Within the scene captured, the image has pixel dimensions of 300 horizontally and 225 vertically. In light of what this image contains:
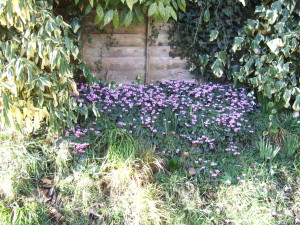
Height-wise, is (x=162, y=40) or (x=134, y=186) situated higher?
(x=162, y=40)

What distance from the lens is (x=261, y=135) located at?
151 inches

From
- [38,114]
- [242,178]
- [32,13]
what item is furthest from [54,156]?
[242,178]

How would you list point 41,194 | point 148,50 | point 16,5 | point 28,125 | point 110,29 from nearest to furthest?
point 16,5 → point 41,194 → point 28,125 → point 110,29 → point 148,50

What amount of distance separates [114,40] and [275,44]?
70.7 inches

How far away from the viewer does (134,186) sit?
9.53 feet

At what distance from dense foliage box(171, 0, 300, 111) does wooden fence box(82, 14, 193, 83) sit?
7.1 inches

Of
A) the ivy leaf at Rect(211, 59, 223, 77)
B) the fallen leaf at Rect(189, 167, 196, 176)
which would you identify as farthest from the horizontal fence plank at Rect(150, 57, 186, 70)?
the fallen leaf at Rect(189, 167, 196, 176)

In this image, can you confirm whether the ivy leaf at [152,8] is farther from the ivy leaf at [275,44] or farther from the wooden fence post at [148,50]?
the ivy leaf at [275,44]

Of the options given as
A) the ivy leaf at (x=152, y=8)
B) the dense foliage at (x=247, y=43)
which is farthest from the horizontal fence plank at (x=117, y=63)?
the ivy leaf at (x=152, y=8)

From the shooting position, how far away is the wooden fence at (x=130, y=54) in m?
4.30

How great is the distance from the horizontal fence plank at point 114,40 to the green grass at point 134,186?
53.3 inches

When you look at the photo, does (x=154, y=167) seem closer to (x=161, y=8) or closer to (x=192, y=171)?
(x=192, y=171)

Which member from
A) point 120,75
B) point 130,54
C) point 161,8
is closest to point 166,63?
point 130,54

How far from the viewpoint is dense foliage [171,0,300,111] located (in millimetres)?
3953
